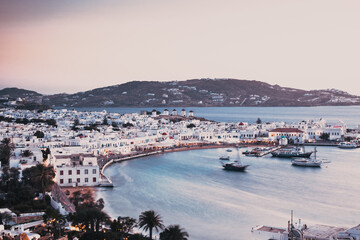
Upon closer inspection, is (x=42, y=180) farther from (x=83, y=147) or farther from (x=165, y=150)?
(x=165, y=150)

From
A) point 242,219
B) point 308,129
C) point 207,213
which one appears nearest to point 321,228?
point 242,219

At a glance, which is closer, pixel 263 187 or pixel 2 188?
pixel 2 188

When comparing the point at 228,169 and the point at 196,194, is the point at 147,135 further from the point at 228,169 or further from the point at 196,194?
the point at 196,194

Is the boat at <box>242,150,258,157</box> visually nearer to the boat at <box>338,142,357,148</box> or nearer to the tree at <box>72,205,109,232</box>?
the boat at <box>338,142,357,148</box>

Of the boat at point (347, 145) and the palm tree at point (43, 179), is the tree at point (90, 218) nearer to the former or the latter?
the palm tree at point (43, 179)

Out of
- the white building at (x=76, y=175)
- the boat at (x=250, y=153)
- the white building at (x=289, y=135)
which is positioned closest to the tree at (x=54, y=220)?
the white building at (x=76, y=175)

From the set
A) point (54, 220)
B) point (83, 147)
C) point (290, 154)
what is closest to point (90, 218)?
point (54, 220)

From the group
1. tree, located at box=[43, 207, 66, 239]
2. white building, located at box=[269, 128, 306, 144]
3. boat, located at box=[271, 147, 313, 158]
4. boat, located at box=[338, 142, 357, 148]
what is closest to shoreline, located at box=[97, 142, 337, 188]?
boat, located at box=[338, 142, 357, 148]

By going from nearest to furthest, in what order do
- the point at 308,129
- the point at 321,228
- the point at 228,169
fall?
the point at 321,228 → the point at 228,169 → the point at 308,129

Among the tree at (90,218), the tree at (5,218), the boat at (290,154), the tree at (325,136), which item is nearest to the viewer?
the tree at (90,218)
